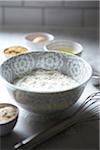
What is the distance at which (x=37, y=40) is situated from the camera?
1.00 metres

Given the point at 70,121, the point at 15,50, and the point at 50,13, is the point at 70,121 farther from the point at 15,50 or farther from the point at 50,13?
the point at 50,13

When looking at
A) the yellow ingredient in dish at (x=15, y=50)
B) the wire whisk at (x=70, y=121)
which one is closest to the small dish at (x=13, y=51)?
the yellow ingredient in dish at (x=15, y=50)

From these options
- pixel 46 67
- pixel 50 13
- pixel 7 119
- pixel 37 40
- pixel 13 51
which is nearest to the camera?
pixel 7 119

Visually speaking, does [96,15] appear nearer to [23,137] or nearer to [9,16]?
[9,16]

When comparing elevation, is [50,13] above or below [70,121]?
above

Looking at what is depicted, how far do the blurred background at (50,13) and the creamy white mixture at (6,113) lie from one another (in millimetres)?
618

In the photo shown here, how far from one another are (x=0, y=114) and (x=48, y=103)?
0.30 feet

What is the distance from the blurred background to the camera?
118cm

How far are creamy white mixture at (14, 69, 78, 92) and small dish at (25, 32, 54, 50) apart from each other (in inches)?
8.3

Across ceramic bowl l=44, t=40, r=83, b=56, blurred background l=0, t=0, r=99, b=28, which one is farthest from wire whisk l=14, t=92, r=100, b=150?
blurred background l=0, t=0, r=99, b=28

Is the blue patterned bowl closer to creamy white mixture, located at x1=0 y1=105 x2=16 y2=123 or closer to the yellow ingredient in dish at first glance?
creamy white mixture, located at x1=0 y1=105 x2=16 y2=123

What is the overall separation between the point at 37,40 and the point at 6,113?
1.36ft

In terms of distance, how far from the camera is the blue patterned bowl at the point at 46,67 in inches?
24.0

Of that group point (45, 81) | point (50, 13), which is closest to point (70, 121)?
point (45, 81)
